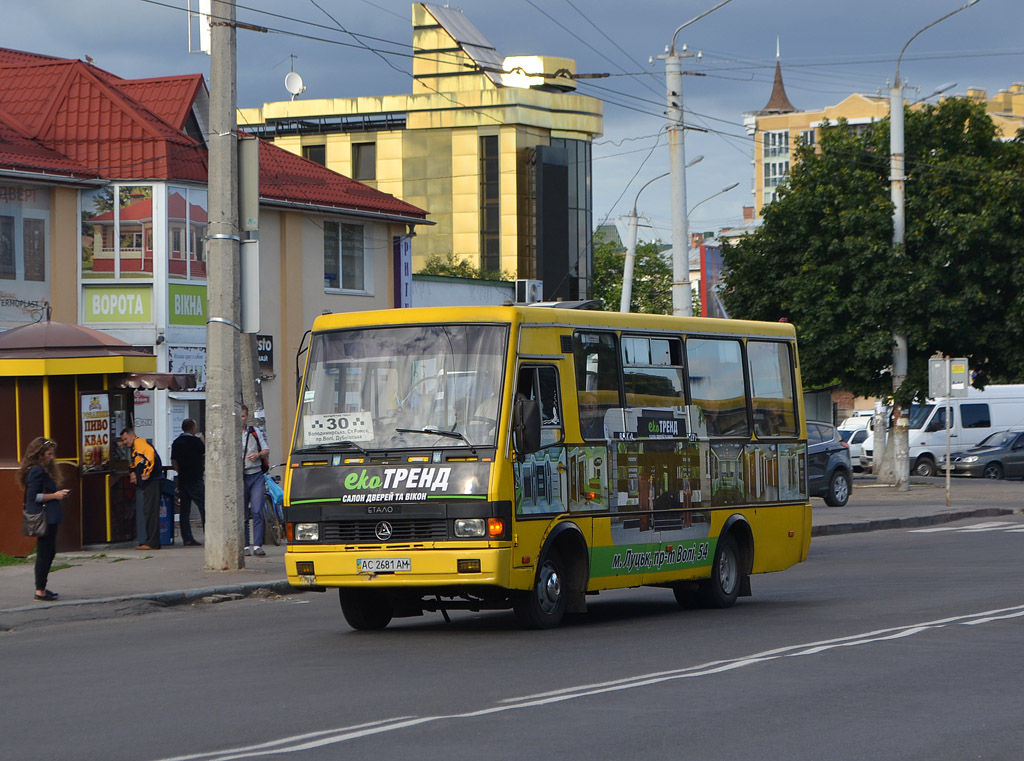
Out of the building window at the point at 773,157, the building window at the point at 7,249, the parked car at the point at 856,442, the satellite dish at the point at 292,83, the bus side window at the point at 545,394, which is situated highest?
the building window at the point at 773,157

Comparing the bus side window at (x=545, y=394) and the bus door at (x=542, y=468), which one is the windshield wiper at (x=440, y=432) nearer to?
the bus door at (x=542, y=468)

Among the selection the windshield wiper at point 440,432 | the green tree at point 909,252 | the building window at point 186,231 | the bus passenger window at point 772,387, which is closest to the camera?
the windshield wiper at point 440,432

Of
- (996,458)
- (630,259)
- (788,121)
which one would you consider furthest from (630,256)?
(788,121)

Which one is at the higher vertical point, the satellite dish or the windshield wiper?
the satellite dish

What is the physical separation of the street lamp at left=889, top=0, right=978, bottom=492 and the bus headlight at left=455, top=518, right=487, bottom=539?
28712 millimetres

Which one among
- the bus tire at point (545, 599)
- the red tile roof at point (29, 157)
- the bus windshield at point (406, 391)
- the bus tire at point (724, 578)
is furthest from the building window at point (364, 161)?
the bus tire at point (545, 599)

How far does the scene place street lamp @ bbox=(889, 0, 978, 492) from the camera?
3822 centimetres

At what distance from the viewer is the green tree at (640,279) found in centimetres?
7664

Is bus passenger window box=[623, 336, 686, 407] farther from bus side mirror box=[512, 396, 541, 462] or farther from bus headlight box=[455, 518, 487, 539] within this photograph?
bus headlight box=[455, 518, 487, 539]

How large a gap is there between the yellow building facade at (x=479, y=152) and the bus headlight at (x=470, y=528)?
63.9 metres

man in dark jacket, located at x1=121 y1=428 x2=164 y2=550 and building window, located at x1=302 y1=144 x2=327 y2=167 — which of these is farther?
building window, located at x1=302 y1=144 x2=327 y2=167

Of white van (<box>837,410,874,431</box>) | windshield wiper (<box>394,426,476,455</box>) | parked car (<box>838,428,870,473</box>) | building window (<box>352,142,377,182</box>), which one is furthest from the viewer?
building window (<box>352,142,377,182</box>)

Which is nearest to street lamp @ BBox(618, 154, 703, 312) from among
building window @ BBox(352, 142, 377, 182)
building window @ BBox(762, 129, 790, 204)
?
building window @ BBox(352, 142, 377, 182)

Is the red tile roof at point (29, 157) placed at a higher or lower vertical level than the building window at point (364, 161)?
lower
